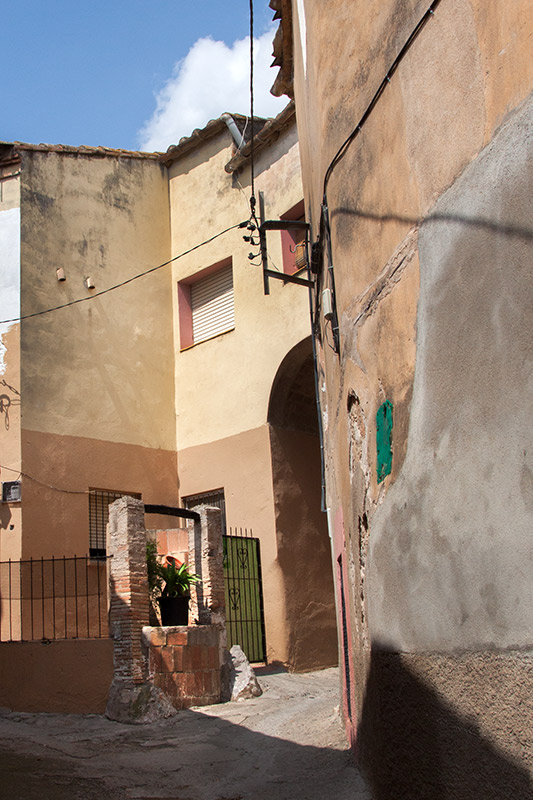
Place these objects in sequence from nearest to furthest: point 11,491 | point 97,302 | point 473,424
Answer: point 473,424
point 11,491
point 97,302

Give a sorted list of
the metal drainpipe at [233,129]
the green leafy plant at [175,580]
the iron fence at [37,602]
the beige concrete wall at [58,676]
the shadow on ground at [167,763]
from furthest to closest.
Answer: the metal drainpipe at [233,129] < the iron fence at [37,602] < the green leafy plant at [175,580] < the beige concrete wall at [58,676] < the shadow on ground at [167,763]

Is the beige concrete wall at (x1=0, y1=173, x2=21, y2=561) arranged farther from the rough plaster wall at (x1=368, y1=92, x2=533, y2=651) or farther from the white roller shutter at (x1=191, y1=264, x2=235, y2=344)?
the rough plaster wall at (x1=368, y1=92, x2=533, y2=651)

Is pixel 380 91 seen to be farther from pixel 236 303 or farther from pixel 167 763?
pixel 236 303

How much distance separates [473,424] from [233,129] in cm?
1297

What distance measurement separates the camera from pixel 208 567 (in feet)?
35.9

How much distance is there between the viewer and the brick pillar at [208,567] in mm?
10789

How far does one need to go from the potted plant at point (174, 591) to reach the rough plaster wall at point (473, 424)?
6.48 meters

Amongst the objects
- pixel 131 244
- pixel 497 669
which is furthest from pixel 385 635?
pixel 131 244

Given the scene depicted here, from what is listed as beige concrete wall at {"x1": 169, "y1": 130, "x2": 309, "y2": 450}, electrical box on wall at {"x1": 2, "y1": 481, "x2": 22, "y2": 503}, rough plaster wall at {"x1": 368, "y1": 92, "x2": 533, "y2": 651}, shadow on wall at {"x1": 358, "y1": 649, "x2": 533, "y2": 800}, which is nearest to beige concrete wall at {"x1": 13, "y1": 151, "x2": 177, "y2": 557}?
electrical box on wall at {"x1": 2, "y1": 481, "x2": 22, "y2": 503}

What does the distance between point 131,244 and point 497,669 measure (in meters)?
13.3

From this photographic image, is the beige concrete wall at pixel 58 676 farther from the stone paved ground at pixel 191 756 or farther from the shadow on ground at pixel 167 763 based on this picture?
the shadow on ground at pixel 167 763

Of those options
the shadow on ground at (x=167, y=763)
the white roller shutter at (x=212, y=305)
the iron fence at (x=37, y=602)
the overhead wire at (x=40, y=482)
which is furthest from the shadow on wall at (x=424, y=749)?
the white roller shutter at (x=212, y=305)

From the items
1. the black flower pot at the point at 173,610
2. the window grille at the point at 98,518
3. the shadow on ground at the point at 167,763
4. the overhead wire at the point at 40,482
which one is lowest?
the shadow on ground at the point at 167,763

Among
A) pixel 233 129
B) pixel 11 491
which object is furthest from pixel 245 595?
pixel 233 129
